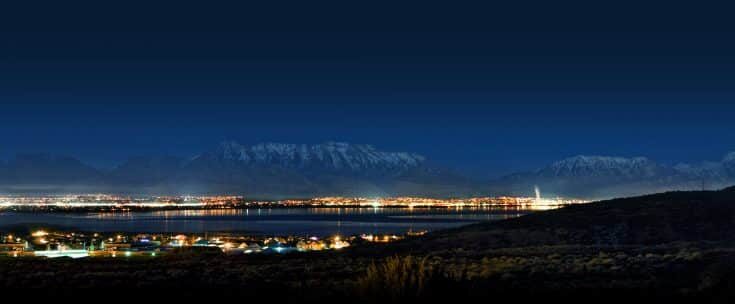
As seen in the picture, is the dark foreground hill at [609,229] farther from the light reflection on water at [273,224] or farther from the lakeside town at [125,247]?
the light reflection on water at [273,224]

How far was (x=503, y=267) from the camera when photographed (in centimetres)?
3191

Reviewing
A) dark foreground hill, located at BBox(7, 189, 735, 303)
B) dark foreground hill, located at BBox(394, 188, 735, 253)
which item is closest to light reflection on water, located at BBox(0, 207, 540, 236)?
dark foreground hill, located at BBox(394, 188, 735, 253)

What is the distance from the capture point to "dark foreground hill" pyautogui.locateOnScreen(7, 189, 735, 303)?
15883mm

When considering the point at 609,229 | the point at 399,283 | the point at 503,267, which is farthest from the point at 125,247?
the point at 399,283

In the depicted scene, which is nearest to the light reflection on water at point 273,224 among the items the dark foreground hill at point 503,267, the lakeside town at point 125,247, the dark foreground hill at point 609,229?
the lakeside town at point 125,247

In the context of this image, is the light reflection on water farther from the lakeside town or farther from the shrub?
the shrub

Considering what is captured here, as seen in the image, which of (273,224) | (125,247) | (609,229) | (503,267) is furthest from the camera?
(273,224)

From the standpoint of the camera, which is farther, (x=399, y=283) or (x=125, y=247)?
(x=125, y=247)

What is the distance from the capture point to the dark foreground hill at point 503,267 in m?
15.9

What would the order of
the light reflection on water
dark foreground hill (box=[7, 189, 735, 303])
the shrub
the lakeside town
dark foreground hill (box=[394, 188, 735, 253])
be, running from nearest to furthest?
1. the shrub
2. dark foreground hill (box=[7, 189, 735, 303])
3. the lakeside town
4. dark foreground hill (box=[394, 188, 735, 253])
5. the light reflection on water

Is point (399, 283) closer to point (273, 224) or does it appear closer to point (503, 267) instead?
point (503, 267)

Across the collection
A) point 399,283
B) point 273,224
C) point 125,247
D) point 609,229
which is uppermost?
point 399,283

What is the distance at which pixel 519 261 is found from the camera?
34469mm

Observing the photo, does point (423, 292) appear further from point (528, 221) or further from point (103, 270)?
point (528, 221)
